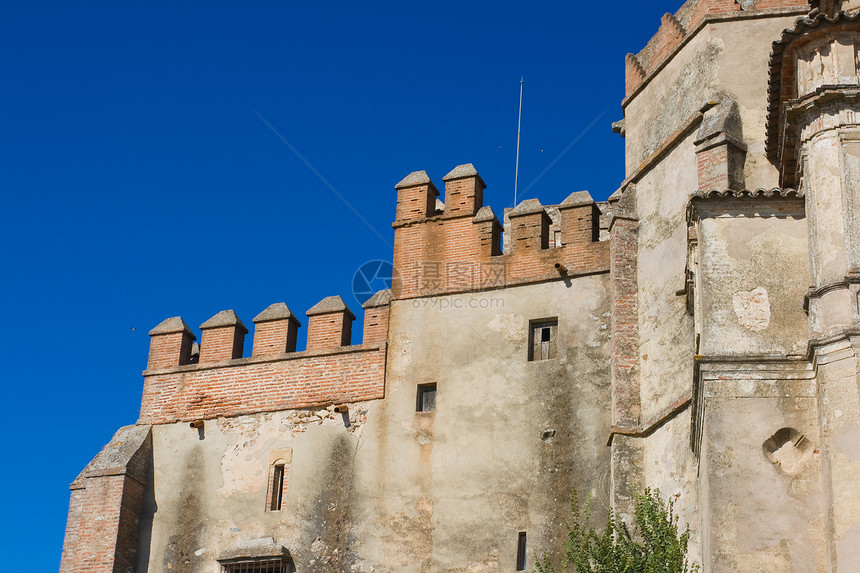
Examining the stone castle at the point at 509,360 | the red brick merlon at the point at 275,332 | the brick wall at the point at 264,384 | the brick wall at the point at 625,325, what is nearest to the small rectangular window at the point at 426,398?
the stone castle at the point at 509,360

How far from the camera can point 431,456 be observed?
19.7m

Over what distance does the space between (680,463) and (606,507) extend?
193 centimetres

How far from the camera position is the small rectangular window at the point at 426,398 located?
20.2 metres

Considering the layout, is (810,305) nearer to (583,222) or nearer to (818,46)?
(818,46)

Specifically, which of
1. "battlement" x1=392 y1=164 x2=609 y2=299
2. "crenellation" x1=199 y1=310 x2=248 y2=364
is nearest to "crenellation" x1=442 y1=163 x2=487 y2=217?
"battlement" x1=392 y1=164 x2=609 y2=299

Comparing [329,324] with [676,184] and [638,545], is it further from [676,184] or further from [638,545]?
[638,545]

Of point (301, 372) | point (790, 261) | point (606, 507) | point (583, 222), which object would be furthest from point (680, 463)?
point (301, 372)

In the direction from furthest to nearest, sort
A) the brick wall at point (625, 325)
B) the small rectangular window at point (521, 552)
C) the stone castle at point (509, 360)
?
the small rectangular window at point (521, 552), the brick wall at point (625, 325), the stone castle at point (509, 360)

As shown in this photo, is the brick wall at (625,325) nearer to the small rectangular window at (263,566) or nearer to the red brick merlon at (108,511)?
the small rectangular window at (263,566)

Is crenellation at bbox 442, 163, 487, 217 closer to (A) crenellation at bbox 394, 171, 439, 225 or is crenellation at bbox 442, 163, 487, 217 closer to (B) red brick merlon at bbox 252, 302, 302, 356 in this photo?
(A) crenellation at bbox 394, 171, 439, 225

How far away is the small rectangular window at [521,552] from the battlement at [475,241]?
164 inches

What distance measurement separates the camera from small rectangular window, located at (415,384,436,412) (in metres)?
20.2

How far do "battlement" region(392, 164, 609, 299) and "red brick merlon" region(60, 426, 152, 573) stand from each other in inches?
199

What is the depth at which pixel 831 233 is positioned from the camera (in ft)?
42.5
